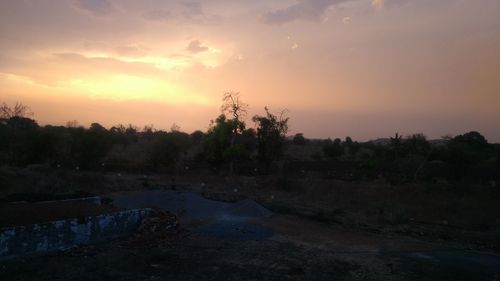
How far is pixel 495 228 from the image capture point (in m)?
15.2

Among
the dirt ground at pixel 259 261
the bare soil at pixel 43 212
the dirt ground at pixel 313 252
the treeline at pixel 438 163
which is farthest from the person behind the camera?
the treeline at pixel 438 163

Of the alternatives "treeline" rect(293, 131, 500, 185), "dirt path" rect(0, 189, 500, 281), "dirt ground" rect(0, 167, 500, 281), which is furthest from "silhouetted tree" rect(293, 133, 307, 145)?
"dirt path" rect(0, 189, 500, 281)

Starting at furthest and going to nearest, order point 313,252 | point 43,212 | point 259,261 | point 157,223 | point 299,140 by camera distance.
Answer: point 299,140, point 157,223, point 313,252, point 43,212, point 259,261

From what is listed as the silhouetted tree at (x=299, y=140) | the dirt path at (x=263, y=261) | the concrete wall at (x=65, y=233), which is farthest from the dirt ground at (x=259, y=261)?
the silhouetted tree at (x=299, y=140)

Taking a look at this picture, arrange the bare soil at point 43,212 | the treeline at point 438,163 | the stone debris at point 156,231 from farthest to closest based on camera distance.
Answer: the treeline at point 438,163 → the stone debris at point 156,231 → the bare soil at point 43,212

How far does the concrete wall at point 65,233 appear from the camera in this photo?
9664mm

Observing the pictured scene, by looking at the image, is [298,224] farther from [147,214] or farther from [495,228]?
[495,228]

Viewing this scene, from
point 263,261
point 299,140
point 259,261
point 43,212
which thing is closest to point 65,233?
point 43,212

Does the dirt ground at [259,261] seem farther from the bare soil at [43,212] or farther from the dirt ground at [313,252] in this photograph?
the bare soil at [43,212]

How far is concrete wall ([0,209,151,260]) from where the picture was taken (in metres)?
9.66

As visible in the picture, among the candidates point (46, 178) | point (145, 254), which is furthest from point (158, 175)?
point (145, 254)

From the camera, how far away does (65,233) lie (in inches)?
427

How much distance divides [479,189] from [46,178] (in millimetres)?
21245

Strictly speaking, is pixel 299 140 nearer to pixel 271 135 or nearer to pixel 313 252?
pixel 271 135
